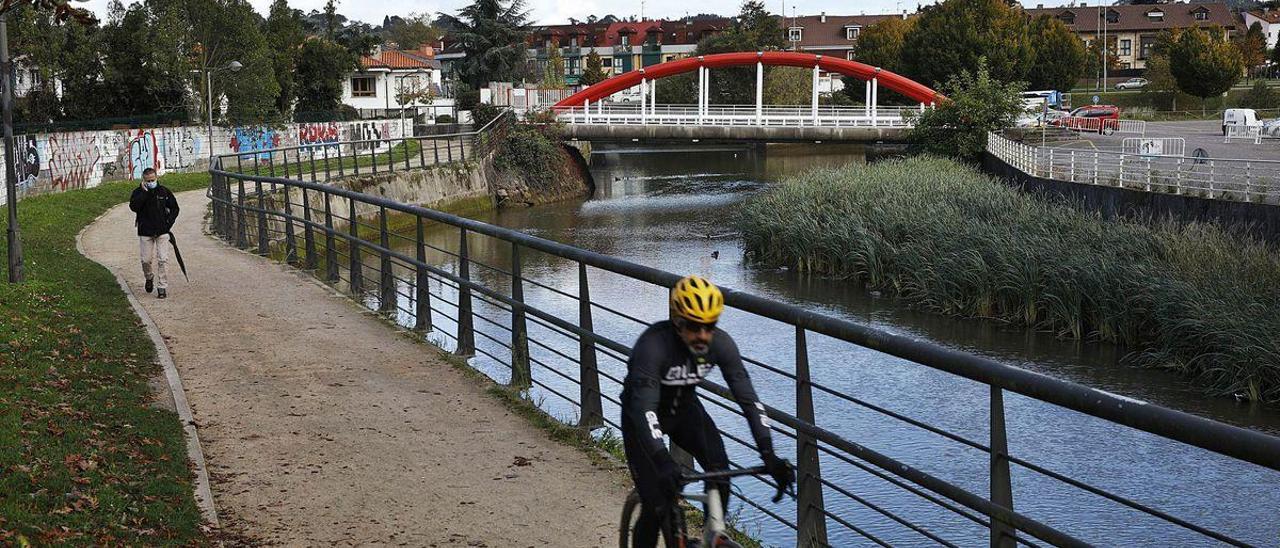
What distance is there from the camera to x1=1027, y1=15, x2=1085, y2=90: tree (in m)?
89.6

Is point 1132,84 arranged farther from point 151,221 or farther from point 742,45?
point 151,221

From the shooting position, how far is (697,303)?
469 centimetres

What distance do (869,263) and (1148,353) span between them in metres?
8.00

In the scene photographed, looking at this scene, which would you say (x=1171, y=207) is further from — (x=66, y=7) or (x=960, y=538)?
(x=66, y=7)

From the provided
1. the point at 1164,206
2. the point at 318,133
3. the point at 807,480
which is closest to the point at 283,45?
the point at 318,133

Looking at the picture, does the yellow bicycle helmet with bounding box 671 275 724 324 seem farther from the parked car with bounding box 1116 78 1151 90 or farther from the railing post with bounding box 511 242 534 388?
the parked car with bounding box 1116 78 1151 90

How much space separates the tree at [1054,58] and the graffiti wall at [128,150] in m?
49.7

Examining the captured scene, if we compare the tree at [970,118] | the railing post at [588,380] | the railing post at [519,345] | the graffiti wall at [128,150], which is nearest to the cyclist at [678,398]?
the railing post at [588,380]

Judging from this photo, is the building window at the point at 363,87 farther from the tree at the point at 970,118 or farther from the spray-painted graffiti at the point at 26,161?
the spray-painted graffiti at the point at 26,161

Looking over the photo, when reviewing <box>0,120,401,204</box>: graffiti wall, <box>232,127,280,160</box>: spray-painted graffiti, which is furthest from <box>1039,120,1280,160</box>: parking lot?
<box>232,127,280,160</box>: spray-painted graffiti

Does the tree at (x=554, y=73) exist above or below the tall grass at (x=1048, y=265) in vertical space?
above

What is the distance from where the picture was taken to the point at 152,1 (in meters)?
51.7

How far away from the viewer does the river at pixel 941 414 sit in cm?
1166

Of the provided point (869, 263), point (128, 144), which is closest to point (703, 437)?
point (869, 263)
